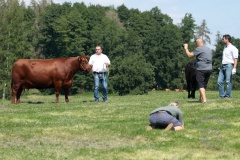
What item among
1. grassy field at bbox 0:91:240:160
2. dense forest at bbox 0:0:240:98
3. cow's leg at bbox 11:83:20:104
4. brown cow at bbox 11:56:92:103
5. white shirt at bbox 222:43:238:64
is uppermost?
dense forest at bbox 0:0:240:98

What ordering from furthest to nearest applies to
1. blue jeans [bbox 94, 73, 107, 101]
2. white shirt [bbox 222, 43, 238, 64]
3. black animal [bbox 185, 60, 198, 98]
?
black animal [bbox 185, 60, 198, 98], blue jeans [bbox 94, 73, 107, 101], white shirt [bbox 222, 43, 238, 64]

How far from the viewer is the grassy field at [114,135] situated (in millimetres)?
10359

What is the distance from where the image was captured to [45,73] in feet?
70.5

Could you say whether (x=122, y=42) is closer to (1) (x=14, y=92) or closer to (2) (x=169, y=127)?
(1) (x=14, y=92)

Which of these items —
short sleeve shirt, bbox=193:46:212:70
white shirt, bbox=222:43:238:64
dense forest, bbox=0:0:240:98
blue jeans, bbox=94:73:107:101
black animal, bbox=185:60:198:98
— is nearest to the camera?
short sleeve shirt, bbox=193:46:212:70

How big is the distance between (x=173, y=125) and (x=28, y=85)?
417 inches

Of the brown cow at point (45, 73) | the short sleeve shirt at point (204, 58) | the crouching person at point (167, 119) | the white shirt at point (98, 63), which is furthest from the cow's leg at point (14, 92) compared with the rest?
the crouching person at point (167, 119)

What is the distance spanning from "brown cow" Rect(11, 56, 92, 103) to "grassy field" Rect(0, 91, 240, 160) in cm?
441

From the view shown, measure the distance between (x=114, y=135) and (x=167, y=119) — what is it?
138 centimetres

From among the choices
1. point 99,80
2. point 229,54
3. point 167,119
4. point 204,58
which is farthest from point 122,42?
point 167,119

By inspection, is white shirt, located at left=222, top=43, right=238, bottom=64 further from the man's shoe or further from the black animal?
the man's shoe

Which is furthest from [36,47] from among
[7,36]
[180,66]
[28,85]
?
[28,85]

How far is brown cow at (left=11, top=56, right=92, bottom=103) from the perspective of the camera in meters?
21.5

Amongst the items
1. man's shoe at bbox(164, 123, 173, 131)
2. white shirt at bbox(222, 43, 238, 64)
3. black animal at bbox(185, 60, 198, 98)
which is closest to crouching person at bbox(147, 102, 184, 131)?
man's shoe at bbox(164, 123, 173, 131)
